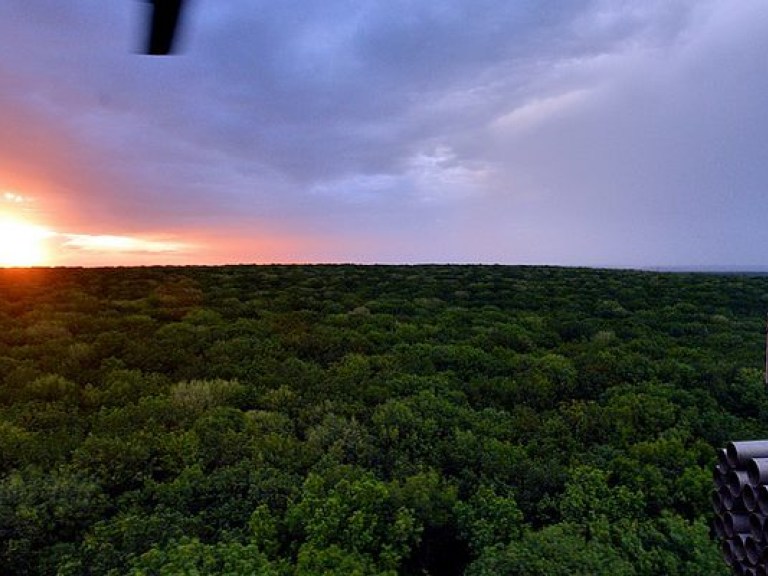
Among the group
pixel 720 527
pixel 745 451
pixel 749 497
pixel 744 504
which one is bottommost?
pixel 720 527

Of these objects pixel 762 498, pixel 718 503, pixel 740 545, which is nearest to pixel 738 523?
pixel 740 545

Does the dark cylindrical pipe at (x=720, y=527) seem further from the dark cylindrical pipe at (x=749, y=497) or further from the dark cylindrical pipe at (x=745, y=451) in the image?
the dark cylindrical pipe at (x=745, y=451)

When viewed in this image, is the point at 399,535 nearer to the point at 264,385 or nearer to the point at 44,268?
the point at 264,385

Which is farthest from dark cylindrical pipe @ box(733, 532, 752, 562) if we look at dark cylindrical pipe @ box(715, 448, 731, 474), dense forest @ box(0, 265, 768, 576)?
dense forest @ box(0, 265, 768, 576)

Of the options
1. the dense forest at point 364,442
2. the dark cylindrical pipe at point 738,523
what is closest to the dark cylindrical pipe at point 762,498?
the dark cylindrical pipe at point 738,523

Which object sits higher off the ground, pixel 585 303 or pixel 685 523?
pixel 585 303

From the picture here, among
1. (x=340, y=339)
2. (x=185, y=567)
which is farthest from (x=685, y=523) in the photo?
(x=340, y=339)

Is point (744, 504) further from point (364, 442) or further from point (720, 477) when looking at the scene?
point (364, 442)
